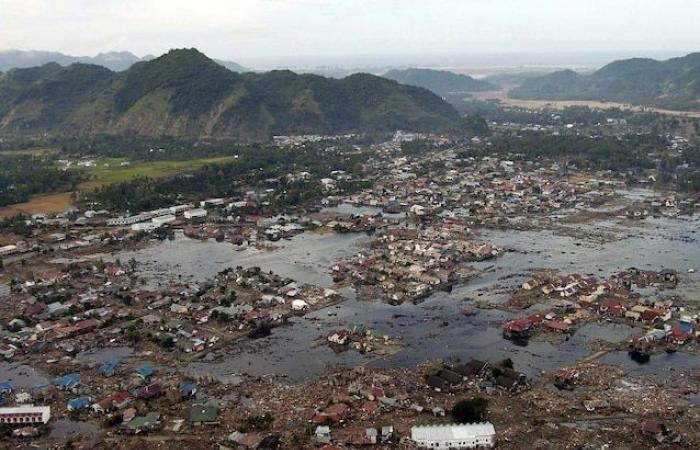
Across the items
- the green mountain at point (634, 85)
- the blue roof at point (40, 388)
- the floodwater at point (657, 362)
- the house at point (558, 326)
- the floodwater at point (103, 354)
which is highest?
the green mountain at point (634, 85)

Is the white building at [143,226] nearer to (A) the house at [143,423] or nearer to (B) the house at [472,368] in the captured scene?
(A) the house at [143,423]

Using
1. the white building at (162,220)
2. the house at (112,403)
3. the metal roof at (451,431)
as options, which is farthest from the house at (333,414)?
the white building at (162,220)

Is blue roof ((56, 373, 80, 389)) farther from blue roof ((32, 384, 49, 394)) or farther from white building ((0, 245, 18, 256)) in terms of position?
white building ((0, 245, 18, 256))

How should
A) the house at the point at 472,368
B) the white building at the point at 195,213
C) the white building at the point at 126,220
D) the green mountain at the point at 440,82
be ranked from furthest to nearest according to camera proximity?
the green mountain at the point at 440,82 → the white building at the point at 195,213 → the white building at the point at 126,220 → the house at the point at 472,368

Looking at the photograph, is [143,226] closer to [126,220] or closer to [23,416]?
[126,220]

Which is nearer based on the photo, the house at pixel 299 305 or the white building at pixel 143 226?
the house at pixel 299 305

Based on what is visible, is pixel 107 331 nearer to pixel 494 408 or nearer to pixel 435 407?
pixel 435 407
